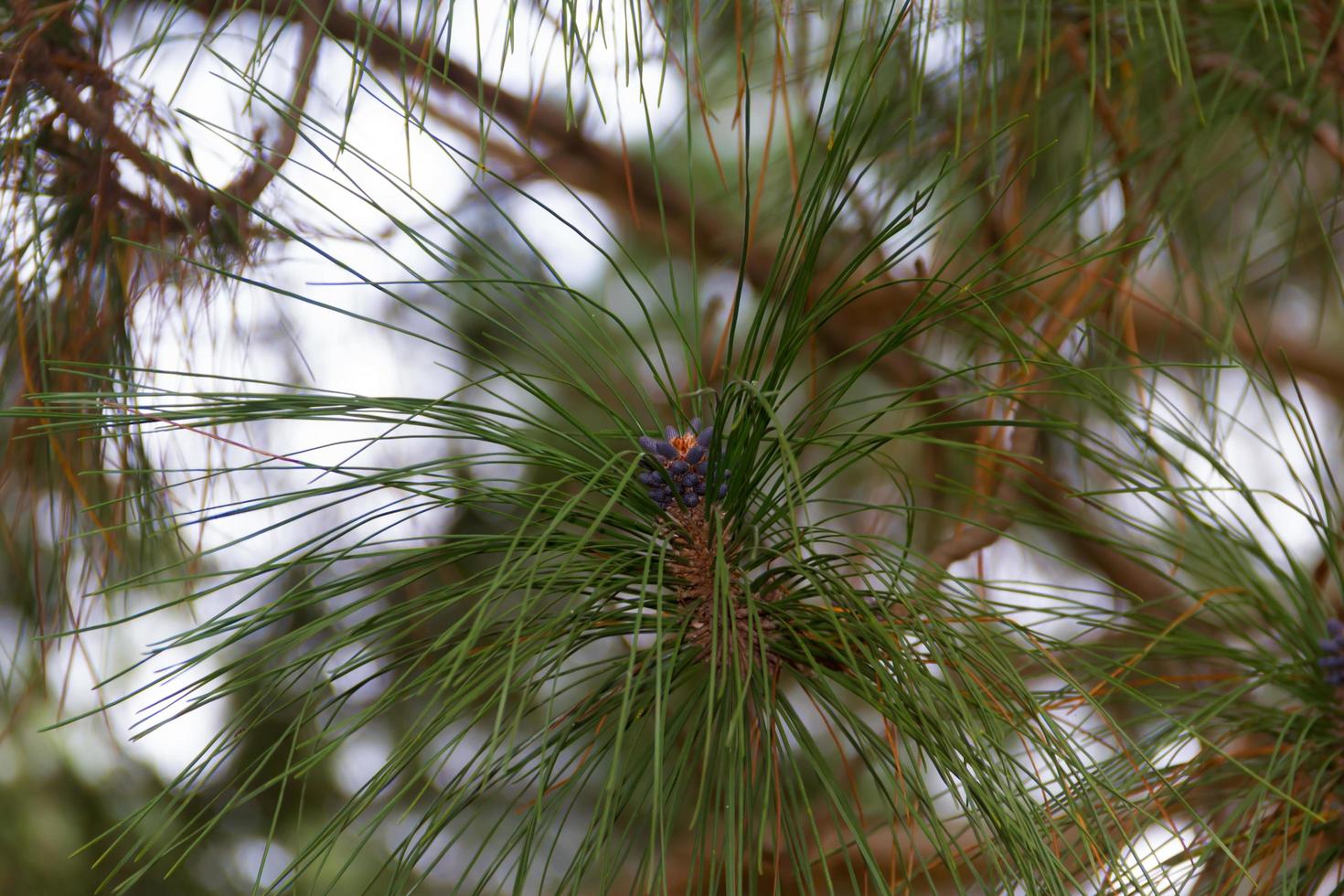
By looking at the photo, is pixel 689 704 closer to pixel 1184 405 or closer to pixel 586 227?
pixel 586 227

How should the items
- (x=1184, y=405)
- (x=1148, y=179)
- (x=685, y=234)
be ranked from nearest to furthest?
(x=1148, y=179) → (x=685, y=234) → (x=1184, y=405)

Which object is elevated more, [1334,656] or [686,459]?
[686,459]

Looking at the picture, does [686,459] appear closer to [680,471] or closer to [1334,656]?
[680,471]

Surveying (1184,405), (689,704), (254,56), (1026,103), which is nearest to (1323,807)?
(689,704)

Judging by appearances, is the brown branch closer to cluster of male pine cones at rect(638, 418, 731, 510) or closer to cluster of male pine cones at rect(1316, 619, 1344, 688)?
cluster of male pine cones at rect(1316, 619, 1344, 688)

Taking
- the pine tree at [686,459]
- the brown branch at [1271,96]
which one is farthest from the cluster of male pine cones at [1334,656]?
the brown branch at [1271,96]

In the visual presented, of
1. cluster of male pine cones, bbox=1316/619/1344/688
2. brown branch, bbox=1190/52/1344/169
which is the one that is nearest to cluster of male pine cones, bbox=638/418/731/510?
cluster of male pine cones, bbox=1316/619/1344/688

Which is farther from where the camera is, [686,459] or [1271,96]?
[1271,96]

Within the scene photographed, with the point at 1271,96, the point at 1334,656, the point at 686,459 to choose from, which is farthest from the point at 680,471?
the point at 1271,96
